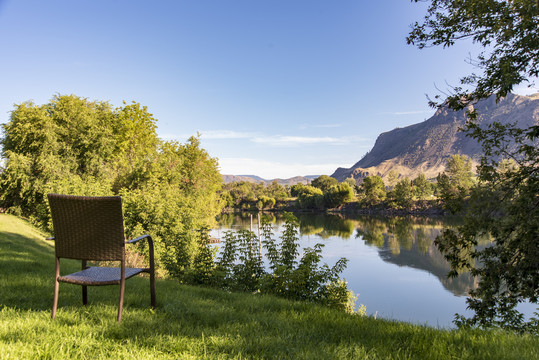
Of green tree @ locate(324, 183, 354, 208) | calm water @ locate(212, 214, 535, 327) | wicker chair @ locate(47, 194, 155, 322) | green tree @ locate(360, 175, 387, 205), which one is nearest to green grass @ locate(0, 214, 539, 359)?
wicker chair @ locate(47, 194, 155, 322)

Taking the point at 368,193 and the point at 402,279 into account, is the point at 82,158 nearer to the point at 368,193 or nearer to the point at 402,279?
the point at 402,279

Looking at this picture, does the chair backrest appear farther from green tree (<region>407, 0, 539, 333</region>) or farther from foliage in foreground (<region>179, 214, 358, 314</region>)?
green tree (<region>407, 0, 539, 333</region>)

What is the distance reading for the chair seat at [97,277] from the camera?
→ 8.59 ft

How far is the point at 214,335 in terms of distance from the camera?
2.46 metres

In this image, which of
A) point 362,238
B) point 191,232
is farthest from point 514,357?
point 362,238

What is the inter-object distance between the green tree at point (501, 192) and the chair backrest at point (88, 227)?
5.28 metres

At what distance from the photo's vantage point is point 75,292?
3.72 metres

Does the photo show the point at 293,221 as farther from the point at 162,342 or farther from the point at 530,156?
the point at 162,342

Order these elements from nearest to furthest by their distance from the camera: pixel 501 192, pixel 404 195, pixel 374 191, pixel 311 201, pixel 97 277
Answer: pixel 97 277, pixel 501 192, pixel 404 195, pixel 374 191, pixel 311 201

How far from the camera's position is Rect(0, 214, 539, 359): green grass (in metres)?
2.14

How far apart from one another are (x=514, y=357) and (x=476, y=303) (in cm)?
379

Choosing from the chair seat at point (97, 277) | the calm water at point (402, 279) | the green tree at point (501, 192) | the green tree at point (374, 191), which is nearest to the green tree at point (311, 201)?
the green tree at point (374, 191)

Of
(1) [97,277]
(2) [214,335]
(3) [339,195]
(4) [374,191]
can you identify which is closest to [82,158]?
(1) [97,277]

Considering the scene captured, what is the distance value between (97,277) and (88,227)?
0.49 m
